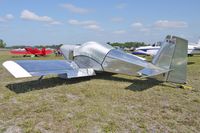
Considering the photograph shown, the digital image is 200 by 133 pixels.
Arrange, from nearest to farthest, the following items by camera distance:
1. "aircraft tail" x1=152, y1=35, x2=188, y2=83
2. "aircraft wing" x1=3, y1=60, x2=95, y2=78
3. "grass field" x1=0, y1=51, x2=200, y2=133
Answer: "grass field" x1=0, y1=51, x2=200, y2=133, "aircraft wing" x1=3, y1=60, x2=95, y2=78, "aircraft tail" x1=152, y1=35, x2=188, y2=83

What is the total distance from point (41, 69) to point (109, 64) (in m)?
2.41

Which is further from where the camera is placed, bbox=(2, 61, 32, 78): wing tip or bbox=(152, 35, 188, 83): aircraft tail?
bbox=(152, 35, 188, 83): aircraft tail

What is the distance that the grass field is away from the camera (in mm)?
3307

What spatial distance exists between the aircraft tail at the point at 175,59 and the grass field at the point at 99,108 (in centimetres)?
42

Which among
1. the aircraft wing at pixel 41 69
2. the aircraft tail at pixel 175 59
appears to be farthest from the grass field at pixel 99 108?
the aircraft wing at pixel 41 69

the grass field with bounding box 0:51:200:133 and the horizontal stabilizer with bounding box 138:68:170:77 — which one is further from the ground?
the horizontal stabilizer with bounding box 138:68:170:77

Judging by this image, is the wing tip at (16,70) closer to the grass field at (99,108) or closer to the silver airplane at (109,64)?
the silver airplane at (109,64)

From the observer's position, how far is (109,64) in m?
7.02

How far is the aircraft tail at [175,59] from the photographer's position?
5539 mm

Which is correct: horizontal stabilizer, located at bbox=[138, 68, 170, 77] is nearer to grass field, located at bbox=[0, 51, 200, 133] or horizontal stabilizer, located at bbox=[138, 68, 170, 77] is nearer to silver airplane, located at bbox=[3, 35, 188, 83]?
silver airplane, located at bbox=[3, 35, 188, 83]

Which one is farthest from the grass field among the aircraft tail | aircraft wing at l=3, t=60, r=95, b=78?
aircraft wing at l=3, t=60, r=95, b=78

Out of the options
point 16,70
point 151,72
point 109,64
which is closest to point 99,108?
point 151,72

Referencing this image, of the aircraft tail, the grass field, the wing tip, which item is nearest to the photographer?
the grass field

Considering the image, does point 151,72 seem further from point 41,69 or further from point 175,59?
point 41,69
